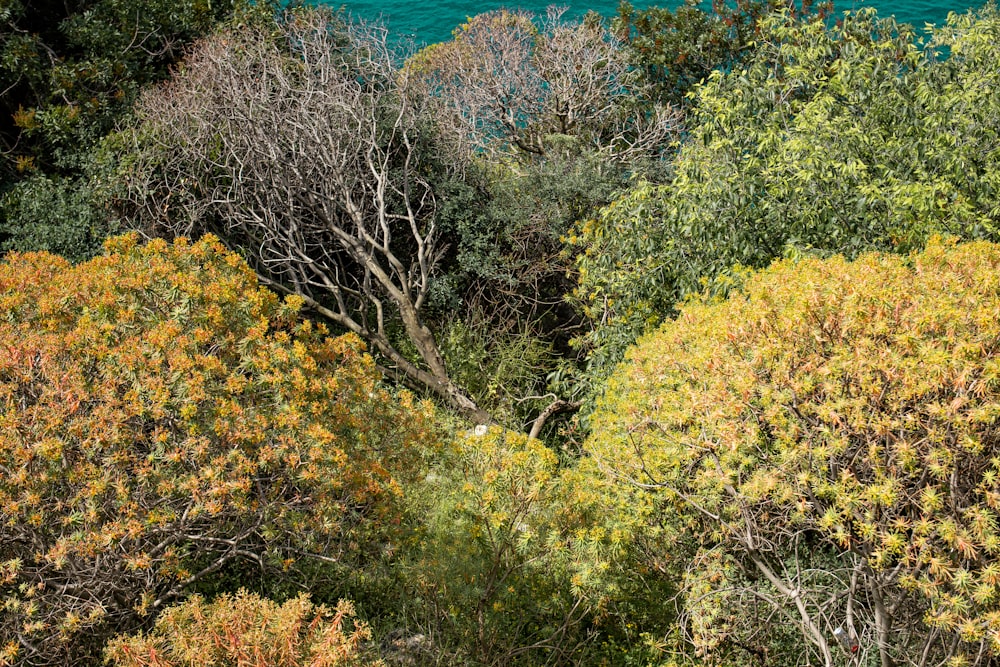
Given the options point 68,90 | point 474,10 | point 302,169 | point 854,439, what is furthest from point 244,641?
point 474,10

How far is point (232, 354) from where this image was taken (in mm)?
6000

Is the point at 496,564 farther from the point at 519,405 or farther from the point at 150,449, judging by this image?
the point at 519,405

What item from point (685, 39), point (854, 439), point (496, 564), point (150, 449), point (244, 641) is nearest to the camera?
point (244, 641)

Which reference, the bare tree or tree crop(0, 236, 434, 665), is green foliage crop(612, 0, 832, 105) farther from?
tree crop(0, 236, 434, 665)

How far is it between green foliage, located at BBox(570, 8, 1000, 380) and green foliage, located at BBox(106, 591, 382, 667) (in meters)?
4.63

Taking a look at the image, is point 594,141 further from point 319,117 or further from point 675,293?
point 675,293

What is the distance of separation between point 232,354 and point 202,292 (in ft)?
Answer: 1.67

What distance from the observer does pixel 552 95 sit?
1630 cm

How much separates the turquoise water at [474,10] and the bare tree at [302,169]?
47.3 ft

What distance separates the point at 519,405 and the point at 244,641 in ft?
26.2

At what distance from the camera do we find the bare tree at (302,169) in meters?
12.3

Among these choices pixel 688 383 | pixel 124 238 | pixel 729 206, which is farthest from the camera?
pixel 729 206

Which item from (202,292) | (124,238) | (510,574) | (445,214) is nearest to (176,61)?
(445,214)

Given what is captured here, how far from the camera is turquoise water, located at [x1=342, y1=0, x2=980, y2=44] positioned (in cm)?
2786
